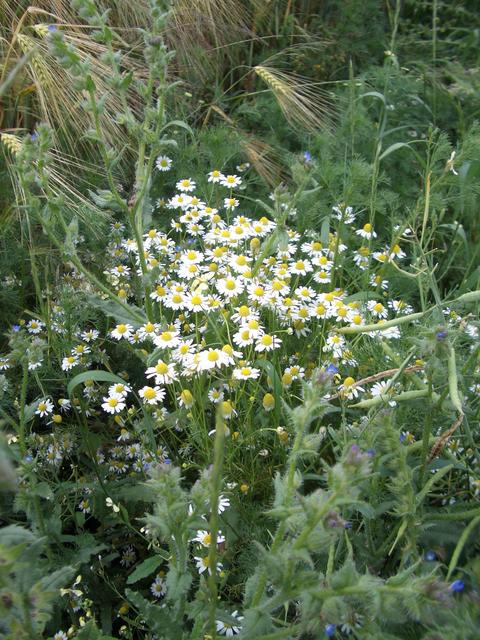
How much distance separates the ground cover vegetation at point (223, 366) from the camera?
102 centimetres

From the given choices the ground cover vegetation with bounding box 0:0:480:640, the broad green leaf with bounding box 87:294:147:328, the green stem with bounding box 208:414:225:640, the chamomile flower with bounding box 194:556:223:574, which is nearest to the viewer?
the green stem with bounding box 208:414:225:640

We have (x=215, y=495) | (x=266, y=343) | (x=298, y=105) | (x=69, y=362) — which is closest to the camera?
(x=215, y=495)

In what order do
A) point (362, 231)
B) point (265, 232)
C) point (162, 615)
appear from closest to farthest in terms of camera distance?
1. point (162, 615)
2. point (265, 232)
3. point (362, 231)

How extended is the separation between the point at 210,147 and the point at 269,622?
5.55 ft

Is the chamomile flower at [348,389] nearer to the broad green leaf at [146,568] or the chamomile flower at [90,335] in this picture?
the broad green leaf at [146,568]

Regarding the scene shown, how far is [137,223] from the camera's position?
1.82 metres

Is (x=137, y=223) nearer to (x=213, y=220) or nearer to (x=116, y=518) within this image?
(x=213, y=220)

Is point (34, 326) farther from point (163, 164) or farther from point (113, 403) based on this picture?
point (163, 164)

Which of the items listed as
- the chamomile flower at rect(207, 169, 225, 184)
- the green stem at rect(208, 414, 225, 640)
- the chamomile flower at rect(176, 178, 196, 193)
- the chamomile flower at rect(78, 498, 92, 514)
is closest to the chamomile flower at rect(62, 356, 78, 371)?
the chamomile flower at rect(78, 498, 92, 514)

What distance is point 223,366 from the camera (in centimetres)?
172

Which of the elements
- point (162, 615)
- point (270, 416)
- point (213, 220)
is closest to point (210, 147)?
point (213, 220)

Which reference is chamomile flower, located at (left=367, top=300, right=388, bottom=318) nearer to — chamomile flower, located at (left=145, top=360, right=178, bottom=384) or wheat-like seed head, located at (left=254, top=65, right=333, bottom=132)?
chamomile flower, located at (left=145, top=360, right=178, bottom=384)

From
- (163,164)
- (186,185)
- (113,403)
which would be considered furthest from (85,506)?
(163,164)

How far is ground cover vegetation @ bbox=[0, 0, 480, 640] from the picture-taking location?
1.02m
